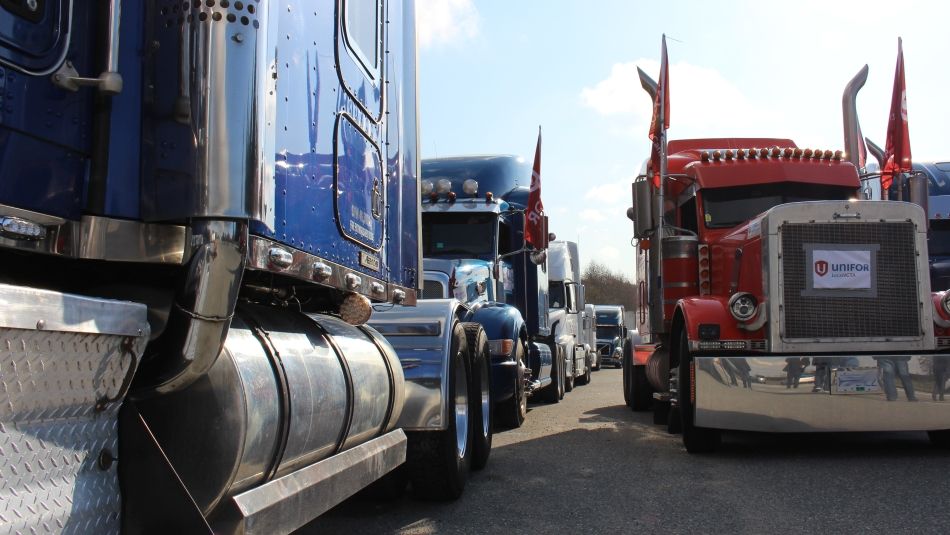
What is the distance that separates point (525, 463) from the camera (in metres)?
7.65

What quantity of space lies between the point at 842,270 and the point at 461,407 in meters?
3.94

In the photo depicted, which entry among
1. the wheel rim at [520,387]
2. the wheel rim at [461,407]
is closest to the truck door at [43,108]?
the wheel rim at [461,407]

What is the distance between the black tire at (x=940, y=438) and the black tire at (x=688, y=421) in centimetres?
197

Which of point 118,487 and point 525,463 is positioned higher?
point 118,487

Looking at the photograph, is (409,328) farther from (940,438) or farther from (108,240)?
(940,438)

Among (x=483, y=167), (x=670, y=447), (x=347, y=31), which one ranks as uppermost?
(x=483, y=167)

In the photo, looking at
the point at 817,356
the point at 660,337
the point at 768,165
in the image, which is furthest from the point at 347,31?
the point at 660,337

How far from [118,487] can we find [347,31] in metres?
2.62

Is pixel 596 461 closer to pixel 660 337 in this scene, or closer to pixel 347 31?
pixel 660 337

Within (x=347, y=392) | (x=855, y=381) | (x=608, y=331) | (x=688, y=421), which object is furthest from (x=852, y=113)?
(x=608, y=331)

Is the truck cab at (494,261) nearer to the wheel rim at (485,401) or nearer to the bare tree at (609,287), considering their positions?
the wheel rim at (485,401)

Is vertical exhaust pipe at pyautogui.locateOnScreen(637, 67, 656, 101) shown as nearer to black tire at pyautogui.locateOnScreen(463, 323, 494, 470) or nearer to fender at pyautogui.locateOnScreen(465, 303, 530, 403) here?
fender at pyautogui.locateOnScreen(465, 303, 530, 403)

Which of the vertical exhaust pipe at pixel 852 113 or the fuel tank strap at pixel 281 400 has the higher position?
the vertical exhaust pipe at pixel 852 113

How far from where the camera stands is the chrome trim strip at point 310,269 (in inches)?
115
